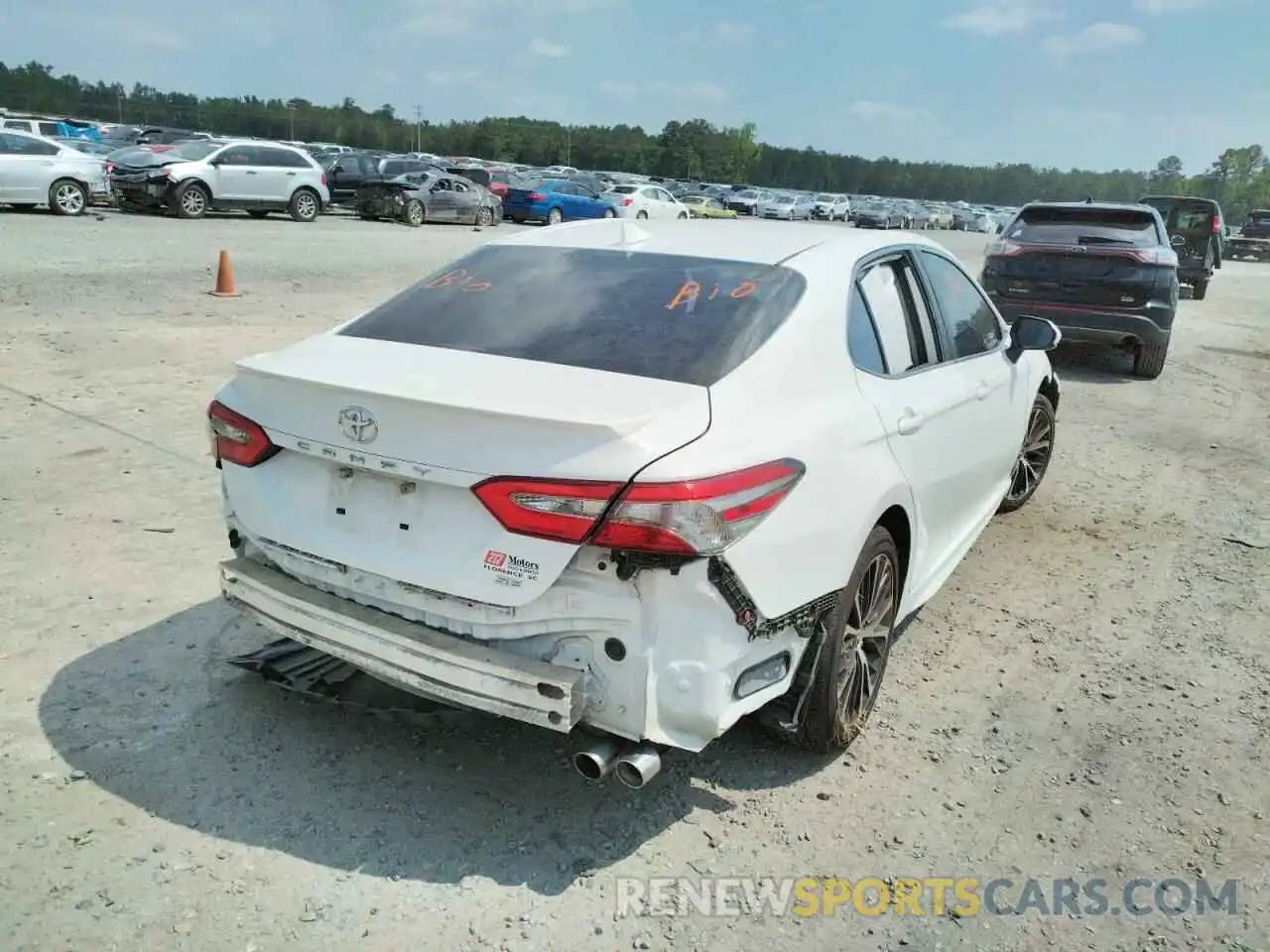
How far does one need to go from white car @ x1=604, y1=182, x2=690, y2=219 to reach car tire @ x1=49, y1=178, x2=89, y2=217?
15.4 m

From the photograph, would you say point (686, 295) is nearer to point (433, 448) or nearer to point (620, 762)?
point (433, 448)

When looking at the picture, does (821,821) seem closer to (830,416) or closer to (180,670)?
(830,416)

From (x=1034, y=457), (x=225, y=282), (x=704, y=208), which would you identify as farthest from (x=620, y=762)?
(x=704, y=208)

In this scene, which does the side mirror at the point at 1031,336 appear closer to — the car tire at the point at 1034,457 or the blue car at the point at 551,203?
the car tire at the point at 1034,457

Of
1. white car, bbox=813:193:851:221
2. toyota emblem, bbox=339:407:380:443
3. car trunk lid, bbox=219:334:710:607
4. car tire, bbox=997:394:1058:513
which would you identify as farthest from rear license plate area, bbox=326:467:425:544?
white car, bbox=813:193:851:221

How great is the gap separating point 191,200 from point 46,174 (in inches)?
125

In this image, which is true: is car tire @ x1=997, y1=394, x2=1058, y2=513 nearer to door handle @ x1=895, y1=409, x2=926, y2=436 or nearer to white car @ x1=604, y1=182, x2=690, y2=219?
door handle @ x1=895, y1=409, x2=926, y2=436

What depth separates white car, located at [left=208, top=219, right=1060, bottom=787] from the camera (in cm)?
271

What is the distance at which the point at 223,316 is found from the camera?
11.2m

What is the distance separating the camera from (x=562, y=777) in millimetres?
3393

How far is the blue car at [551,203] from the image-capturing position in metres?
32.1

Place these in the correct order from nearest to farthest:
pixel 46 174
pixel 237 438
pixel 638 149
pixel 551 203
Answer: pixel 237 438 < pixel 46 174 < pixel 551 203 < pixel 638 149

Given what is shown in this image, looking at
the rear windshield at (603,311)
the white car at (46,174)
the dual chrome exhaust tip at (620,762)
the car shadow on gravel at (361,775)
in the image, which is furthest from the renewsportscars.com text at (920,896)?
the white car at (46,174)

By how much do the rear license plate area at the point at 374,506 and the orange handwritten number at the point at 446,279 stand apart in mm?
1135
